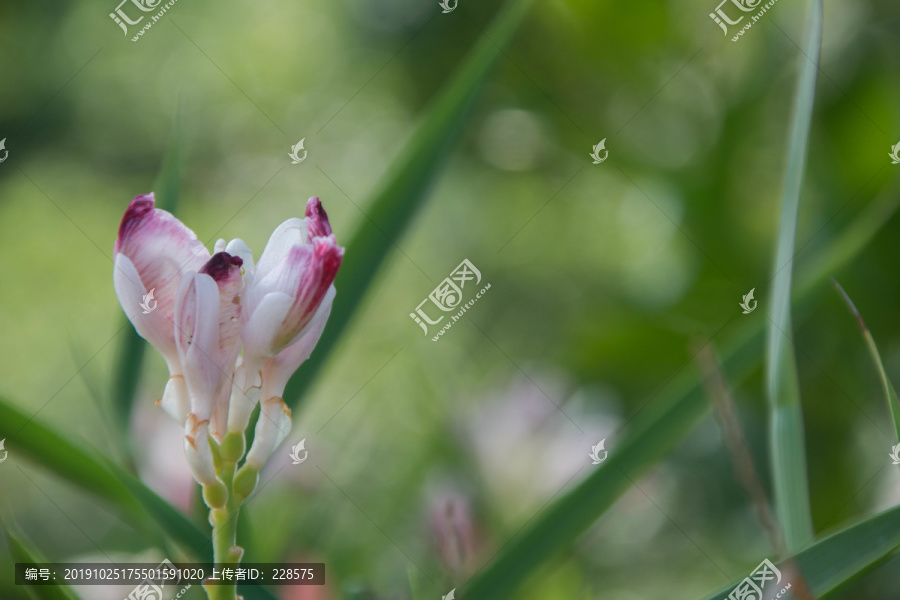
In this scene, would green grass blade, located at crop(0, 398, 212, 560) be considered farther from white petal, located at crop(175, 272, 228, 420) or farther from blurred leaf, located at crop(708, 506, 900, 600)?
blurred leaf, located at crop(708, 506, 900, 600)

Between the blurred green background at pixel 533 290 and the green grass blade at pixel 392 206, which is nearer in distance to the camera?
the green grass blade at pixel 392 206

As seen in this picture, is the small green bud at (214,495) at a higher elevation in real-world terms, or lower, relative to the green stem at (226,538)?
higher

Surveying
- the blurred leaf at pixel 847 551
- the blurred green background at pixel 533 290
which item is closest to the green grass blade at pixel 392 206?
the blurred green background at pixel 533 290

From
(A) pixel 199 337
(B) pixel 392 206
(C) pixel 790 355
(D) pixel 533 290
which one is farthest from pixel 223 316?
(D) pixel 533 290

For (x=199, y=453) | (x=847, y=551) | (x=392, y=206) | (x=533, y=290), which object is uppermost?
(x=533, y=290)

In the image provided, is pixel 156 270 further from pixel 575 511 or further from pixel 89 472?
pixel 575 511

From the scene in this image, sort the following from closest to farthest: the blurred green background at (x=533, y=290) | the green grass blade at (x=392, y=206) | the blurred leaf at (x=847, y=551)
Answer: the blurred leaf at (x=847, y=551) < the green grass blade at (x=392, y=206) < the blurred green background at (x=533, y=290)

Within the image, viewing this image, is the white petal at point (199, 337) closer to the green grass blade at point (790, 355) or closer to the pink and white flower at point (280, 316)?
the pink and white flower at point (280, 316)

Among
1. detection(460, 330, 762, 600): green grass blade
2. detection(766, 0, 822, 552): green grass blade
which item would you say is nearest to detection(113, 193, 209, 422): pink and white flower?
detection(460, 330, 762, 600): green grass blade
